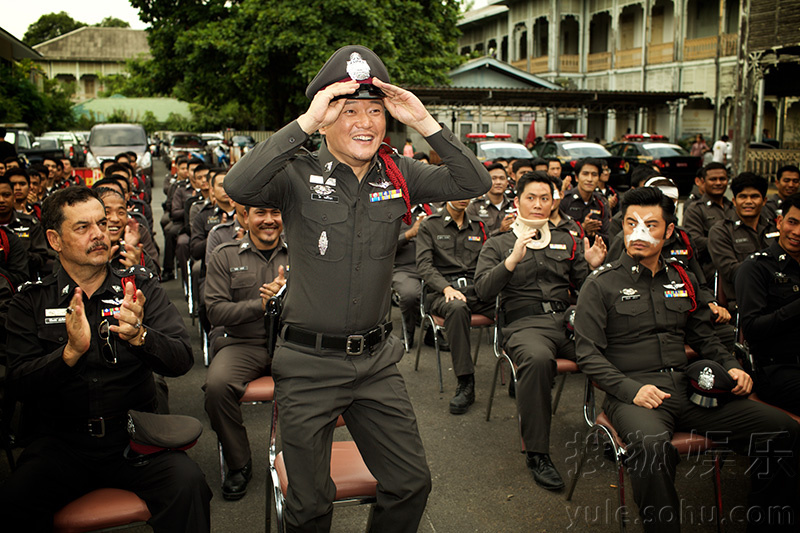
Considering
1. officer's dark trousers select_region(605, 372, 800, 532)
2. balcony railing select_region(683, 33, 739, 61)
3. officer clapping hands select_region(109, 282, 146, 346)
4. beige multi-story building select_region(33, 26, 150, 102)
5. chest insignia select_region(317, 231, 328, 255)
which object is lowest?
officer's dark trousers select_region(605, 372, 800, 532)

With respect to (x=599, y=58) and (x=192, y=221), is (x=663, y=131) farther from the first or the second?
(x=192, y=221)

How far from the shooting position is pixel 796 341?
3.94 m

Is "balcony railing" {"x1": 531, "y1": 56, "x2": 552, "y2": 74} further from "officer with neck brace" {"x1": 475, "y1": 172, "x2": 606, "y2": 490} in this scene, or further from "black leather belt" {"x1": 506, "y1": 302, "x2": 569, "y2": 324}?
"black leather belt" {"x1": 506, "y1": 302, "x2": 569, "y2": 324}

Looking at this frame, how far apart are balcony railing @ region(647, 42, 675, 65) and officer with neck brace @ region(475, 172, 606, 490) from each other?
92.9ft

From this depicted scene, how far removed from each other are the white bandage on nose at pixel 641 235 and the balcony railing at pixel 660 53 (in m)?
29.3

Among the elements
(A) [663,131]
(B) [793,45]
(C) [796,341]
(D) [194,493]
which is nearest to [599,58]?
(A) [663,131]

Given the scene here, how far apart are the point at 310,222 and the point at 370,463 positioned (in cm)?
109

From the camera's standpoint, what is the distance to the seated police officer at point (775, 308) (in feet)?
12.6

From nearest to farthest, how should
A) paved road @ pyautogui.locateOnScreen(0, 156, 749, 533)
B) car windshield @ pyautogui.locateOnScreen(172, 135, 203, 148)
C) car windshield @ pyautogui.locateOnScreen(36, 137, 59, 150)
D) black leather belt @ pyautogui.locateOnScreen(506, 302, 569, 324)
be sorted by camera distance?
paved road @ pyautogui.locateOnScreen(0, 156, 749, 533) → black leather belt @ pyautogui.locateOnScreen(506, 302, 569, 324) → car windshield @ pyautogui.locateOnScreen(36, 137, 59, 150) → car windshield @ pyautogui.locateOnScreen(172, 135, 203, 148)

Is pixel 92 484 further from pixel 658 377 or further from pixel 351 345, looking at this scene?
pixel 658 377

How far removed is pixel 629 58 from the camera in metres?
31.9

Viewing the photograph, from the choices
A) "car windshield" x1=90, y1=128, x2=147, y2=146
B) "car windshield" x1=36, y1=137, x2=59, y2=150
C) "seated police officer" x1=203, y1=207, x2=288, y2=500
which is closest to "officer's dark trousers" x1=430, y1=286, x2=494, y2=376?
"seated police officer" x1=203, y1=207, x2=288, y2=500

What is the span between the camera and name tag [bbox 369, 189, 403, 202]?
2.84 meters

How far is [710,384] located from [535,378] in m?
1.07
